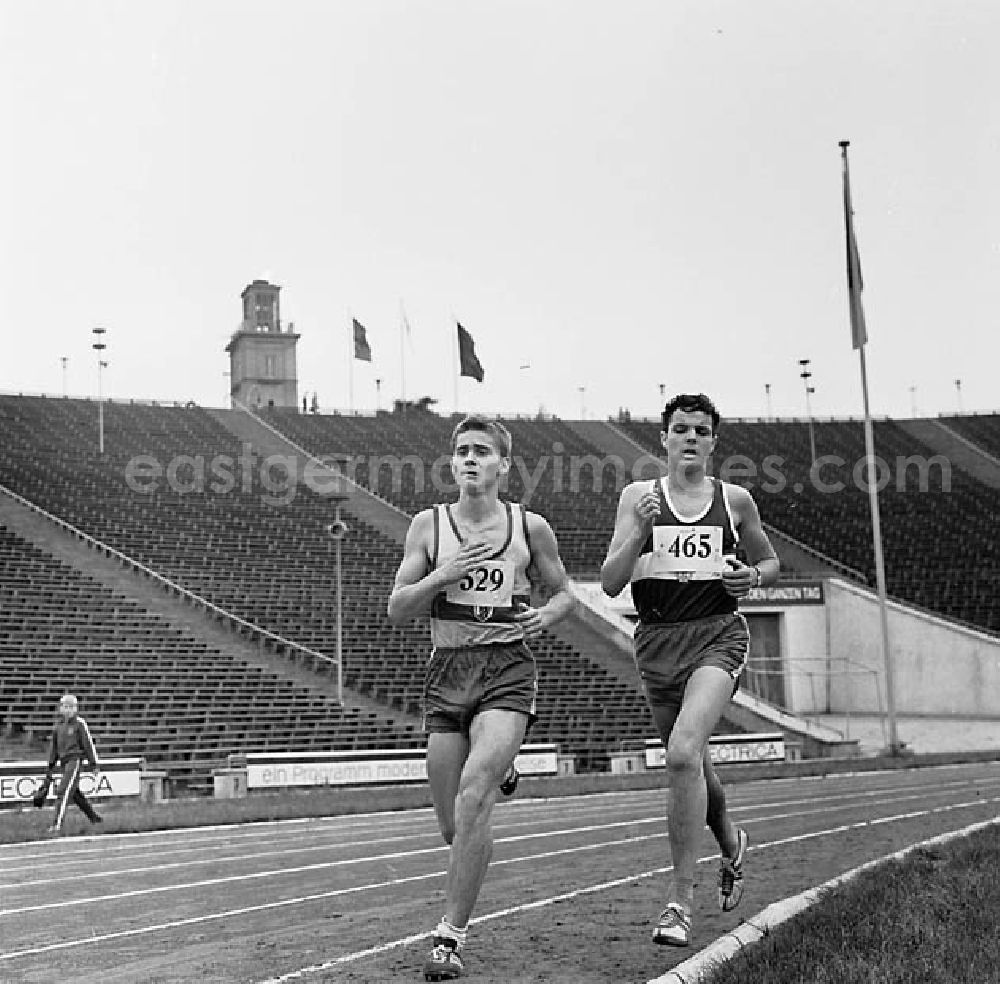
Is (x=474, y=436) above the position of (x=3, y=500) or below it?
below

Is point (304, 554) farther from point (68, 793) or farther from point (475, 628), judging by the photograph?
point (475, 628)

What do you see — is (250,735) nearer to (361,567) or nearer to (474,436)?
(361,567)

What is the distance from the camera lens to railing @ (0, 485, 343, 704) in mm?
36062

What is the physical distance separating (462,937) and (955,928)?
83.0 inches

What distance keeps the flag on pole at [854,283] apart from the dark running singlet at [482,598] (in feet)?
96.9

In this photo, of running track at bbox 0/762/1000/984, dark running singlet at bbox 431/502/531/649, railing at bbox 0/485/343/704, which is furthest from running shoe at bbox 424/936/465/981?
railing at bbox 0/485/343/704

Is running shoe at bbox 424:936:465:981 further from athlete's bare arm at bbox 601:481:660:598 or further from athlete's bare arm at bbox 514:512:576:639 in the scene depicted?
athlete's bare arm at bbox 601:481:660:598

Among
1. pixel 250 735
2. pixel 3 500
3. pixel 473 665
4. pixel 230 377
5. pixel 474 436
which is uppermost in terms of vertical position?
pixel 230 377

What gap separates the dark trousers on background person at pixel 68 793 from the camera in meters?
17.6

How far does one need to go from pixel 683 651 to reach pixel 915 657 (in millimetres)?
39215

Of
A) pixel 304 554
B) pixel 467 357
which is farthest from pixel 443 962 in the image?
pixel 467 357

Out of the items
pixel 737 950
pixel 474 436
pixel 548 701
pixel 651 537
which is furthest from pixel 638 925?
pixel 548 701

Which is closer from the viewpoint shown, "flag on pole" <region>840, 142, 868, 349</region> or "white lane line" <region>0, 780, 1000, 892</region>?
"white lane line" <region>0, 780, 1000, 892</region>

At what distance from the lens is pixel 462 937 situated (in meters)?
6.04
